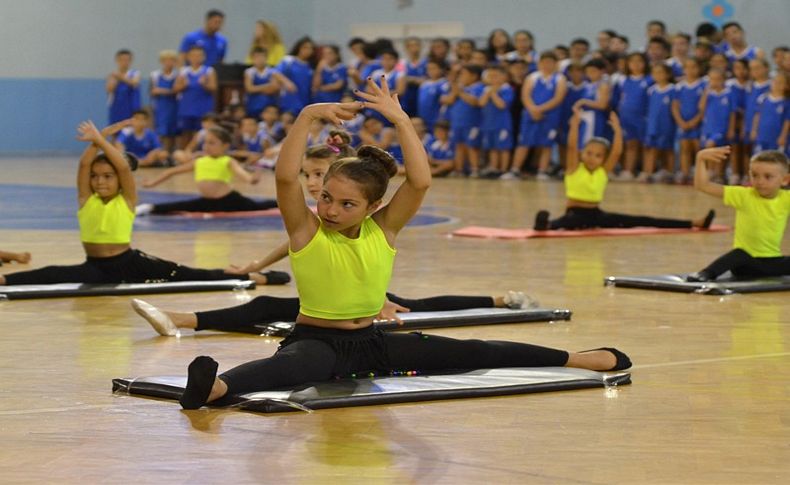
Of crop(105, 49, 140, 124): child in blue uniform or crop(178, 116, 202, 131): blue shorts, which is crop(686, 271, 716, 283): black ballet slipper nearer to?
crop(178, 116, 202, 131): blue shorts

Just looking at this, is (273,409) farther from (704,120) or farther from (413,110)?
(413,110)

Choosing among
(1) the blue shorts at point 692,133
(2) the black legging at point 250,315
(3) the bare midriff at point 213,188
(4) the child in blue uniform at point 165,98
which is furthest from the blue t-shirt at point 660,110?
(2) the black legging at point 250,315

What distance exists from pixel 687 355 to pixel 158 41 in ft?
68.2

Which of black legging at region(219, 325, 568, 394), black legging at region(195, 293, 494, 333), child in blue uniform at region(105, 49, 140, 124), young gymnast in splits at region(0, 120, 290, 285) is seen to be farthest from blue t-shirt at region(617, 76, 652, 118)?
black legging at region(219, 325, 568, 394)

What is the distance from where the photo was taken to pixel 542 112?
19547 mm

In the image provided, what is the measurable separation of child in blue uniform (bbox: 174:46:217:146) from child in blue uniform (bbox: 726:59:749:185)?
8310mm

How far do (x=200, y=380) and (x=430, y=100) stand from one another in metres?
16.4

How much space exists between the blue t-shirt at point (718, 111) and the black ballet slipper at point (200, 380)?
14267 mm

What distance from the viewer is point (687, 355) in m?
6.28

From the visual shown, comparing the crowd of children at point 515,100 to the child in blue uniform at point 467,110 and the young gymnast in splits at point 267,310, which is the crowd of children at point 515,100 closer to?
the child in blue uniform at point 467,110

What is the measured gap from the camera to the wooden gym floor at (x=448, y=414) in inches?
162

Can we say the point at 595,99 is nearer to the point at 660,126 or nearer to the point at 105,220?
the point at 660,126

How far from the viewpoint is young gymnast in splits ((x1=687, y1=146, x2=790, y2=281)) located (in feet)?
28.7

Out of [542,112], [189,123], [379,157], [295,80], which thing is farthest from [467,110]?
[379,157]
